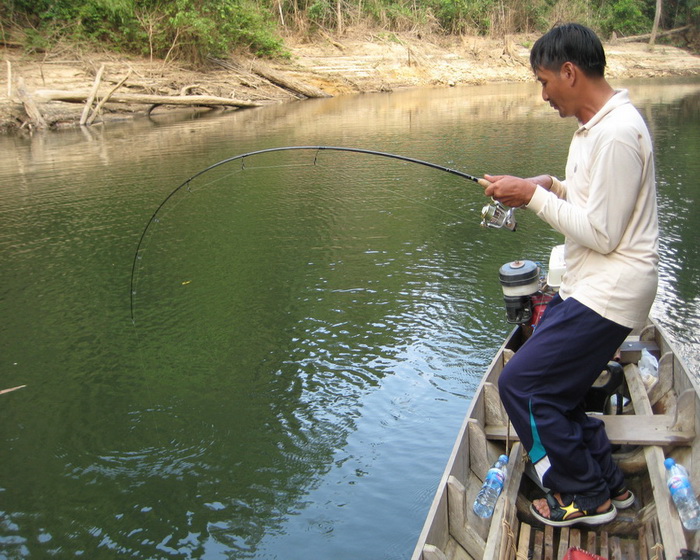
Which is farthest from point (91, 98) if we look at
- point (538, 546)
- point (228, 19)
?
point (538, 546)

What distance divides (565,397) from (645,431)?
665 millimetres

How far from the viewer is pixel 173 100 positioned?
23.5m

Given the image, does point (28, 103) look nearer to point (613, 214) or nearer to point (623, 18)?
point (613, 214)

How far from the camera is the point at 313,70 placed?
30.5 m

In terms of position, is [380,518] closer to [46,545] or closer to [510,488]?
[510,488]

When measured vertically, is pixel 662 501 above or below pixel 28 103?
above

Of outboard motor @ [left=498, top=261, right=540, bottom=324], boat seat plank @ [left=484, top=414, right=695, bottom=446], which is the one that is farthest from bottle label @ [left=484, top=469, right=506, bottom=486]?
outboard motor @ [left=498, top=261, right=540, bottom=324]

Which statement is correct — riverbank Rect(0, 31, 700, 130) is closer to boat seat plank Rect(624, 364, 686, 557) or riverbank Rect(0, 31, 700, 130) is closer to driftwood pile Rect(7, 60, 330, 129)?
driftwood pile Rect(7, 60, 330, 129)

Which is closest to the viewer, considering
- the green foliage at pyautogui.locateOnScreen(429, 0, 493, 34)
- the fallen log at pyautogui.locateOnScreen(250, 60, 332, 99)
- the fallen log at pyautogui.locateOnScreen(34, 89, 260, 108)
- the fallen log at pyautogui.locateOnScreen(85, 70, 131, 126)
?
the fallen log at pyautogui.locateOnScreen(34, 89, 260, 108)

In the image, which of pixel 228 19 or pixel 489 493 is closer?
pixel 489 493

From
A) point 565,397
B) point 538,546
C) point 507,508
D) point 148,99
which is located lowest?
point 148,99

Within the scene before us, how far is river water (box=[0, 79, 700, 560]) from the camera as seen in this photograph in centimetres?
398

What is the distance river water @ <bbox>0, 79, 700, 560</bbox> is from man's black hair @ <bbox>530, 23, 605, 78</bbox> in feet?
8.51

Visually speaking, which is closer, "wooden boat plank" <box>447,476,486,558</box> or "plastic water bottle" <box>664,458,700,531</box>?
"plastic water bottle" <box>664,458,700,531</box>
